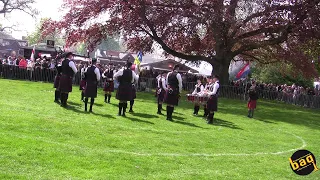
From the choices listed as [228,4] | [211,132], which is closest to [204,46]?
[228,4]

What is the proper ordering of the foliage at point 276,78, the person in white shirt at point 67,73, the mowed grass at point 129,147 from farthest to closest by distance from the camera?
the foliage at point 276,78, the person in white shirt at point 67,73, the mowed grass at point 129,147

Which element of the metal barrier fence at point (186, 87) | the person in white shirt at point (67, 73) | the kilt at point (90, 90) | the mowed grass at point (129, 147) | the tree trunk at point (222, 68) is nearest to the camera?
the mowed grass at point (129, 147)

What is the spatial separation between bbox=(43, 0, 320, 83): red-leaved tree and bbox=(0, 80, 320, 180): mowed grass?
11092mm

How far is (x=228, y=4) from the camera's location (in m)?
22.9

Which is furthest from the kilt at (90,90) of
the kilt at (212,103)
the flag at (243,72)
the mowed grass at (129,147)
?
the flag at (243,72)

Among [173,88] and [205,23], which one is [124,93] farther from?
[205,23]

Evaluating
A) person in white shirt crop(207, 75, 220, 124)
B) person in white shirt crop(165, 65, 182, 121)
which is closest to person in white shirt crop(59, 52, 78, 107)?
person in white shirt crop(165, 65, 182, 121)

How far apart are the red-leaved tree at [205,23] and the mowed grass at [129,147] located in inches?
437

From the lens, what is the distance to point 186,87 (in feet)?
93.4

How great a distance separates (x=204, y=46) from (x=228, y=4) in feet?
19.8

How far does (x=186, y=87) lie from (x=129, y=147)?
67.9ft

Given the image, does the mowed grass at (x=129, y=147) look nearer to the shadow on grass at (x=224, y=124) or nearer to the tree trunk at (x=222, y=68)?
the shadow on grass at (x=224, y=124)

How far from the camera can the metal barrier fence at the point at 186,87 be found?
24.1 metres

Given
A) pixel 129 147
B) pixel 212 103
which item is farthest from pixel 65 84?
pixel 129 147
